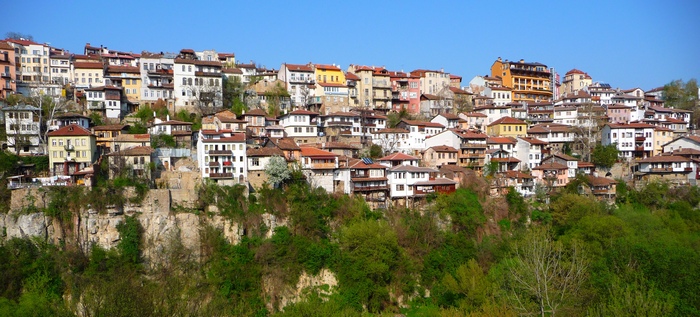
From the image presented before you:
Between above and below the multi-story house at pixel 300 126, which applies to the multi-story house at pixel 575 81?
above

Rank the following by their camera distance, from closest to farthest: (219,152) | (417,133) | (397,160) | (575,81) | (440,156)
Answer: (219,152), (397,160), (440,156), (417,133), (575,81)

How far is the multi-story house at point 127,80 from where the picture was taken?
174 feet

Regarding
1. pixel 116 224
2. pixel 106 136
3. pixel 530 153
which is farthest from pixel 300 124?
pixel 530 153

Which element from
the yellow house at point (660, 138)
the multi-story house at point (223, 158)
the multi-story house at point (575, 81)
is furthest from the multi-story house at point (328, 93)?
the multi-story house at point (575, 81)

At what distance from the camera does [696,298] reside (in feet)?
88.0

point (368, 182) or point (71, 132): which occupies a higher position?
point (71, 132)

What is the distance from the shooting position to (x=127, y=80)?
53.4m

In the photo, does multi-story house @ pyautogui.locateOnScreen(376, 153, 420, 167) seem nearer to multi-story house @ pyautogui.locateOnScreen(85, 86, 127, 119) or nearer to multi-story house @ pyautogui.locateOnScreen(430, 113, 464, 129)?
multi-story house @ pyautogui.locateOnScreen(430, 113, 464, 129)

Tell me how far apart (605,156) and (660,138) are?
384 inches

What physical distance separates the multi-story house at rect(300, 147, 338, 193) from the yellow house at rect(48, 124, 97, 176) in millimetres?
15118

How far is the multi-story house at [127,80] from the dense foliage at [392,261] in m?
20.4

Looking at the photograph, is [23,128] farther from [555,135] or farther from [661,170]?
[661,170]

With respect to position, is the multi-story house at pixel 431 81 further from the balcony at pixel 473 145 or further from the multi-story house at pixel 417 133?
the balcony at pixel 473 145

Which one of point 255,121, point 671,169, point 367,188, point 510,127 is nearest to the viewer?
point 367,188
